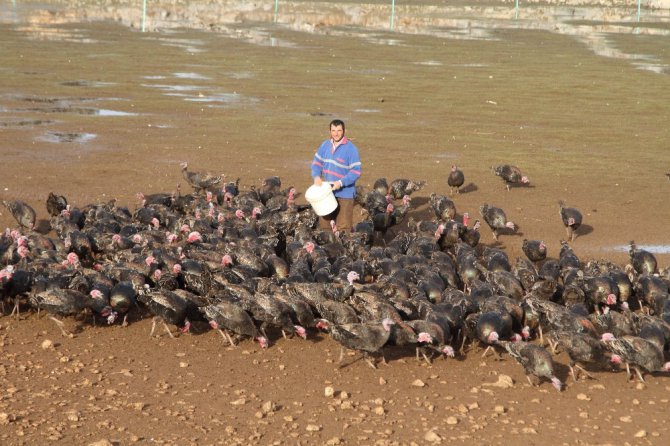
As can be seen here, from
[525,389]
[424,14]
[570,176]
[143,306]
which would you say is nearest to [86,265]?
[143,306]

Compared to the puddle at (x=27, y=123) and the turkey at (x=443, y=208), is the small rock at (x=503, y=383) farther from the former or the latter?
the puddle at (x=27, y=123)

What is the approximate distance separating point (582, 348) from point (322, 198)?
19.0ft

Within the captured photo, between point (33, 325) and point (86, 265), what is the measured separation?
2.24m

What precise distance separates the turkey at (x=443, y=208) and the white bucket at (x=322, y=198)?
87.0 inches

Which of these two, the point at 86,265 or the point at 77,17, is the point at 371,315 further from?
the point at 77,17

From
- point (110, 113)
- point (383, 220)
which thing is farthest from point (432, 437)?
point (110, 113)

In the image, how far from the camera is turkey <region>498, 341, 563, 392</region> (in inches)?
414

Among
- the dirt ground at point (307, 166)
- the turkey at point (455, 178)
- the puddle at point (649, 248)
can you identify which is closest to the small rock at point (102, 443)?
the dirt ground at point (307, 166)

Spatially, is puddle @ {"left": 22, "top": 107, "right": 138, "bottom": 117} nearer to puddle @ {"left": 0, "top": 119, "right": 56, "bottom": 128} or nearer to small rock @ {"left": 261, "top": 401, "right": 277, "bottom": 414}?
puddle @ {"left": 0, "top": 119, "right": 56, "bottom": 128}

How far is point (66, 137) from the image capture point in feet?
79.3

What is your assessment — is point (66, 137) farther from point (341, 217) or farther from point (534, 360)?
point (534, 360)

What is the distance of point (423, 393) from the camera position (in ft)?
34.3

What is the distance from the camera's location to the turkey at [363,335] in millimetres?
10930

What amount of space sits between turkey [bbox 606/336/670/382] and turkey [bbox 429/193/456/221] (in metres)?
6.39
